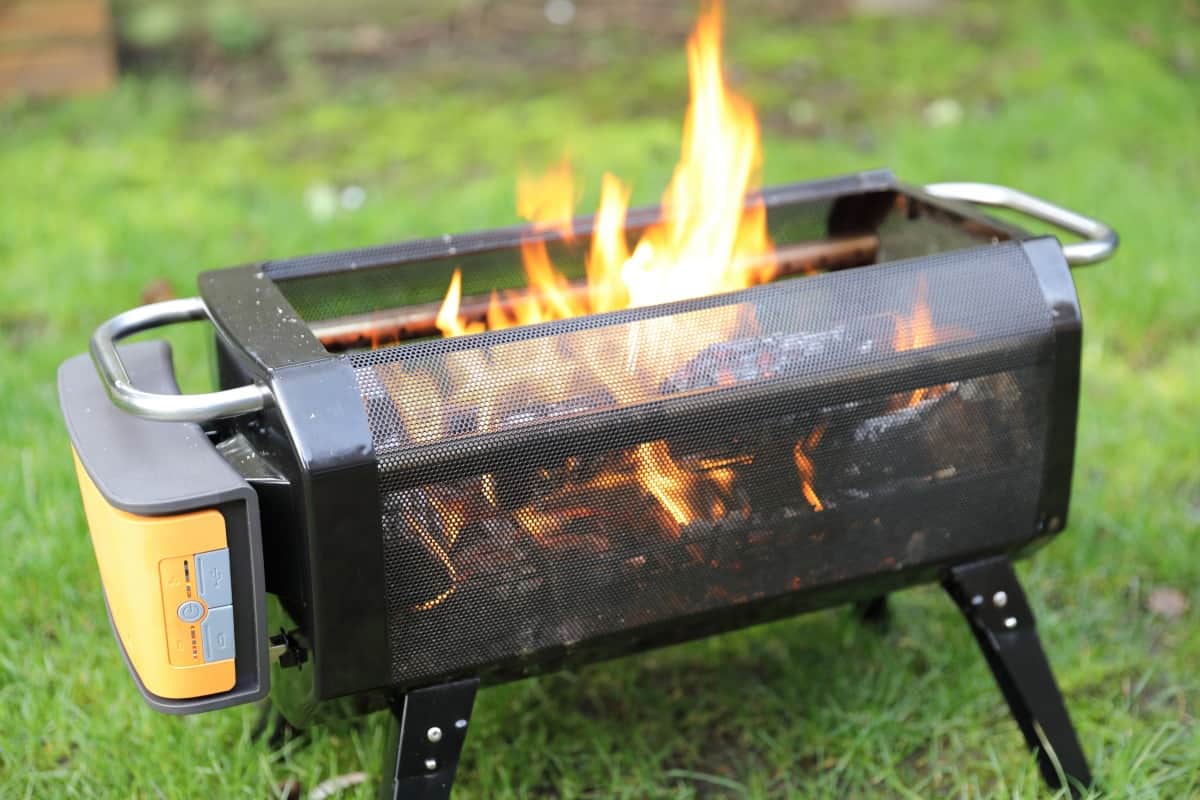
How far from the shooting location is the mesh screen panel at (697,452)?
1452 mm

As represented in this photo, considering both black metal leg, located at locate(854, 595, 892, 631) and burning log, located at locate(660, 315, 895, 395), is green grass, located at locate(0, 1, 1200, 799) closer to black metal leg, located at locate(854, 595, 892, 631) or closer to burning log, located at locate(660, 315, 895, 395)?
black metal leg, located at locate(854, 595, 892, 631)

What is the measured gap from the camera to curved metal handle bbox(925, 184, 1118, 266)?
1.83 meters

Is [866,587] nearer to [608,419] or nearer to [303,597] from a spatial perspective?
[608,419]

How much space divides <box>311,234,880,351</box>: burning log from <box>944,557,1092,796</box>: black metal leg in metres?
0.54

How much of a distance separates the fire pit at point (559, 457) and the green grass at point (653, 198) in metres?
0.37

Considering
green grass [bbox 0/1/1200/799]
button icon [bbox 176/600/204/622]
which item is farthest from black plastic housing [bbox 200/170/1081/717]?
green grass [bbox 0/1/1200/799]

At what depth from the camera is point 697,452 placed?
155 cm

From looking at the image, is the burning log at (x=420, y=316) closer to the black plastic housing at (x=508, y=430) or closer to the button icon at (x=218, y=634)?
the black plastic housing at (x=508, y=430)

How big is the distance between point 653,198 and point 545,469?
2545mm

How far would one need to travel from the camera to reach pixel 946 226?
76.7 inches

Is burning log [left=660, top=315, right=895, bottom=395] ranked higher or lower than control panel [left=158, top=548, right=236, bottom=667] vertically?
higher

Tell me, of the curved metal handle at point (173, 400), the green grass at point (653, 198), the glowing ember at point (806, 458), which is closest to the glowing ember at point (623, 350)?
the glowing ember at point (806, 458)

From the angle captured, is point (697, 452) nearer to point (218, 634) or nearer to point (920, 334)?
point (920, 334)

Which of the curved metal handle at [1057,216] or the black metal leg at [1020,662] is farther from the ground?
the curved metal handle at [1057,216]
